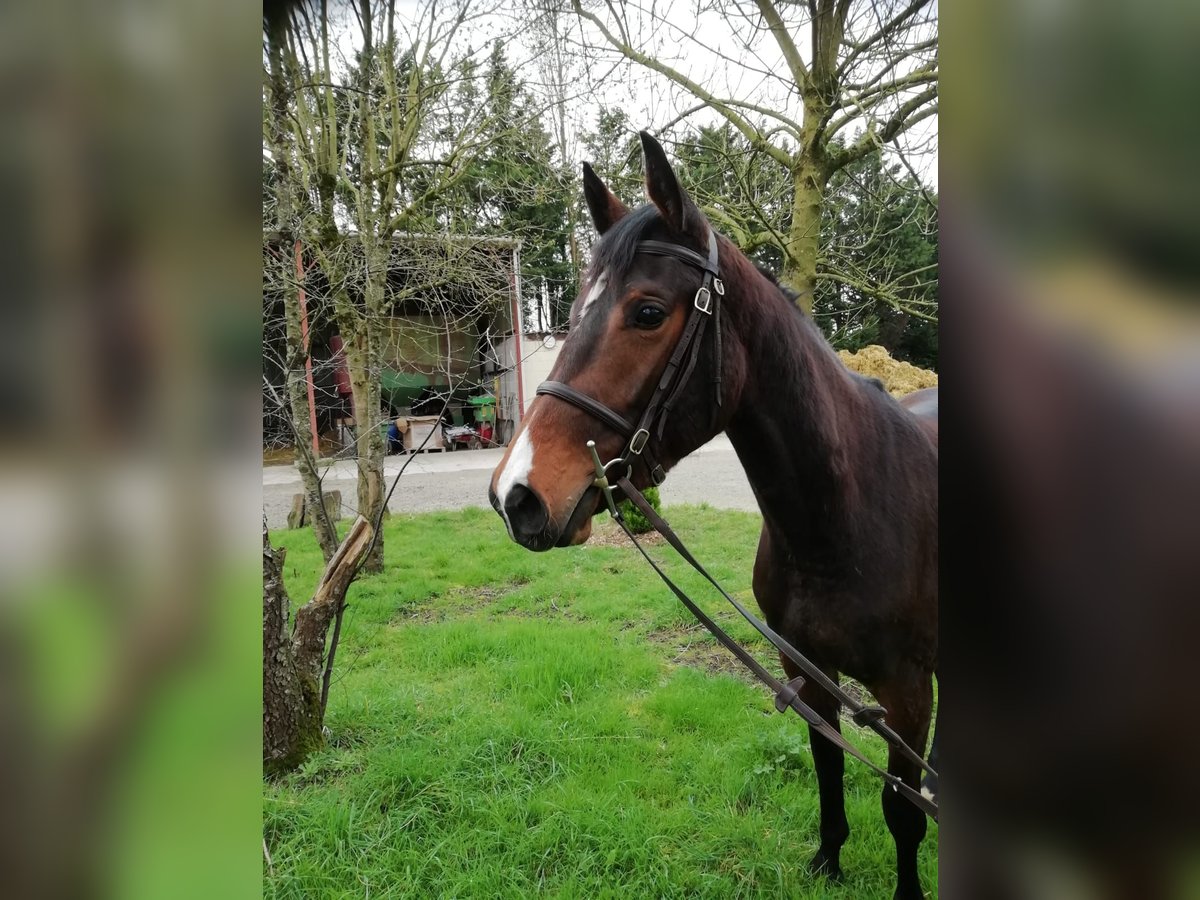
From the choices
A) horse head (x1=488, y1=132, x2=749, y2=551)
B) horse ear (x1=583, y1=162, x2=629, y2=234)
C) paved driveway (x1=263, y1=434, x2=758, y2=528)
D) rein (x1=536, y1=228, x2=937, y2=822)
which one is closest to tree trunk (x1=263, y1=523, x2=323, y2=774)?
horse head (x1=488, y1=132, x2=749, y2=551)

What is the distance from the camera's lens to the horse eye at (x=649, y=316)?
1.48 metres

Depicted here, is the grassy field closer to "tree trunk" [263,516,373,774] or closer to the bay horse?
"tree trunk" [263,516,373,774]

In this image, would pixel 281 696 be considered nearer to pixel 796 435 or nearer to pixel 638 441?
pixel 638 441

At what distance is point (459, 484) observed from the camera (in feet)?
32.4

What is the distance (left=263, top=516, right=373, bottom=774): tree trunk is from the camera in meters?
2.51

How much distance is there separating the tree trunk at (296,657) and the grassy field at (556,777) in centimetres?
11

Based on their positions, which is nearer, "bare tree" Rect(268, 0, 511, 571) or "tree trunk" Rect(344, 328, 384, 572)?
"bare tree" Rect(268, 0, 511, 571)

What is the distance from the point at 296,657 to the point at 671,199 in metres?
2.50

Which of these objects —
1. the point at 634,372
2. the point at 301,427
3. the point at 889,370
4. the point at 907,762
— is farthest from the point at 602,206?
the point at 889,370

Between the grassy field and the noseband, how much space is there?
160 cm

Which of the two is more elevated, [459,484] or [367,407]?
[367,407]

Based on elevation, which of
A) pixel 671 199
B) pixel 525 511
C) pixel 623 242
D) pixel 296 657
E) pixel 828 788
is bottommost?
pixel 828 788

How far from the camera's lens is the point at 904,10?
71.8 inches
